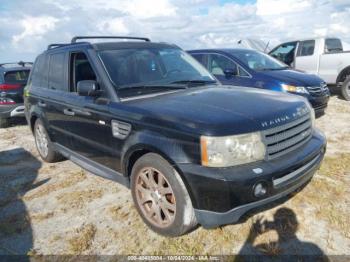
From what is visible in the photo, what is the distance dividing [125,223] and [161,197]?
0.69 meters

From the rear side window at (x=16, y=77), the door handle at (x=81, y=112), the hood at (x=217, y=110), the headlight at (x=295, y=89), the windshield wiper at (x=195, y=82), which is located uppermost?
the windshield wiper at (x=195, y=82)

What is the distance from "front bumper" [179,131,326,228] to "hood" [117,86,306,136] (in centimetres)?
31

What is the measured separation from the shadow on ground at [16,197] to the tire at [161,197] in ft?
3.95

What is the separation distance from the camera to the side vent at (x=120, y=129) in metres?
3.30

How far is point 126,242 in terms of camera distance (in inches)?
128

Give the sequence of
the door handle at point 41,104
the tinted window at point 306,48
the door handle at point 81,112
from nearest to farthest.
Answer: the door handle at point 81,112 < the door handle at point 41,104 < the tinted window at point 306,48

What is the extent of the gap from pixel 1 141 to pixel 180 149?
20.8 ft

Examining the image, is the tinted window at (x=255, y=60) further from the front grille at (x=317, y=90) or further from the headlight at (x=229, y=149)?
the headlight at (x=229, y=149)

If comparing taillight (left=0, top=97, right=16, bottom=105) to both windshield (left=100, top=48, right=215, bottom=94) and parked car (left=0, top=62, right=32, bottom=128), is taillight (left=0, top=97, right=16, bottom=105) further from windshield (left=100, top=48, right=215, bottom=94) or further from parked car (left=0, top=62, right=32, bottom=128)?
windshield (left=100, top=48, right=215, bottom=94)

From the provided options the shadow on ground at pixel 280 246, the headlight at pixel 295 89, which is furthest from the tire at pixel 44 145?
the headlight at pixel 295 89

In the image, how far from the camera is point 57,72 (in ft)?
Answer: 15.9

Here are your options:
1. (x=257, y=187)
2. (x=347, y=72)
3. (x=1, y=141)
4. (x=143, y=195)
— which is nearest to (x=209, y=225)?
(x=257, y=187)

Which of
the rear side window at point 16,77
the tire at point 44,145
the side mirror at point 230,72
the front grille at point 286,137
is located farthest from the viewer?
the rear side window at point 16,77

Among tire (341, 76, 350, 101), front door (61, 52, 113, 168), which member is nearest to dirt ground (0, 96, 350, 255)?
front door (61, 52, 113, 168)
